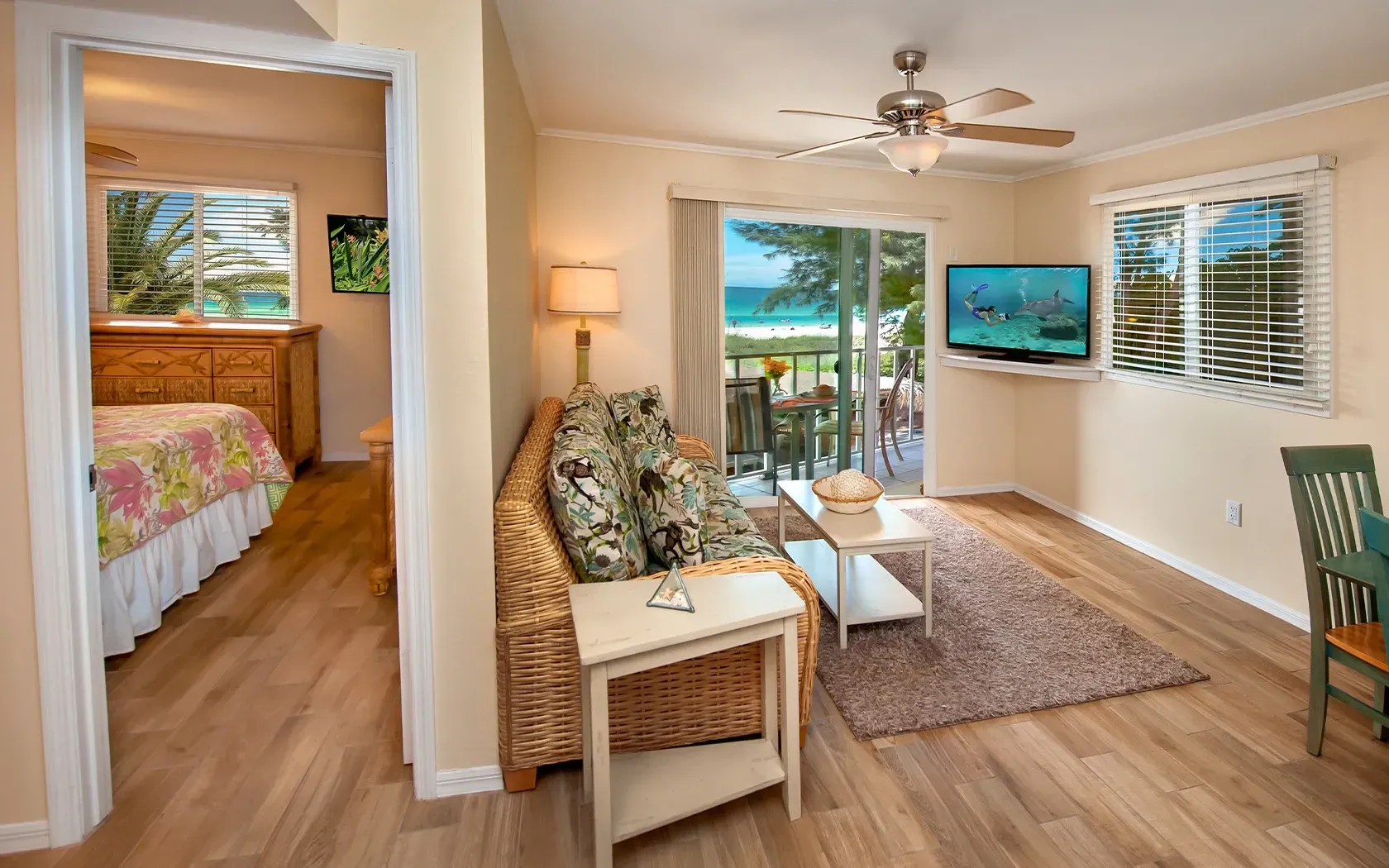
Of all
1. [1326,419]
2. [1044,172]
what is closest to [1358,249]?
[1326,419]

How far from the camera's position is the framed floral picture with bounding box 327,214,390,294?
5883 mm

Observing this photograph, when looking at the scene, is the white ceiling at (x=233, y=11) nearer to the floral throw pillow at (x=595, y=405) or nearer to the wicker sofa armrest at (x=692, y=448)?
the floral throw pillow at (x=595, y=405)

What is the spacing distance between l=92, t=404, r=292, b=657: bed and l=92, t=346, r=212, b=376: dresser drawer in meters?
1.11

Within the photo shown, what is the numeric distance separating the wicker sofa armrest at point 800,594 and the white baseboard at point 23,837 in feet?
5.62

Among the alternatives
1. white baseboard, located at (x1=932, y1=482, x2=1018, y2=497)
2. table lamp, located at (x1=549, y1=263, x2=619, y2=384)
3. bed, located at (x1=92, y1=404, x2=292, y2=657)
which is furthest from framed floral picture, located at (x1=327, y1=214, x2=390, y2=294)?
white baseboard, located at (x1=932, y1=482, x2=1018, y2=497)

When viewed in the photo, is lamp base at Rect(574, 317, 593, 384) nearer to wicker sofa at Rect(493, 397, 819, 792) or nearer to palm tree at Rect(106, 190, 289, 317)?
wicker sofa at Rect(493, 397, 819, 792)

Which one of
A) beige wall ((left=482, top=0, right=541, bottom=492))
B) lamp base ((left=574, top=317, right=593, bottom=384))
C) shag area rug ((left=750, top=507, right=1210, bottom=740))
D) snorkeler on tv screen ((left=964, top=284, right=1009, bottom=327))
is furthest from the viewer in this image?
snorkeler on tv screen ((left=964, top=284, right=1009, bottom=327))

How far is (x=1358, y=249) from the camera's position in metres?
3.19

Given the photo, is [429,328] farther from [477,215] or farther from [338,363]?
[338,363]

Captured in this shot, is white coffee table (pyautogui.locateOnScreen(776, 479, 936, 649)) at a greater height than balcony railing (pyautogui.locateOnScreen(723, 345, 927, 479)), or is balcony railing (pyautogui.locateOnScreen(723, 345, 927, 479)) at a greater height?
balcony railing (pyautogui.locateOnScreen(723, 345, 927, 479))

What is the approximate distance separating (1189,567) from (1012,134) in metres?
2.57

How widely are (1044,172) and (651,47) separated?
131 inches

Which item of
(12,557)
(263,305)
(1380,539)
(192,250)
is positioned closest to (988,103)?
(1380,539)

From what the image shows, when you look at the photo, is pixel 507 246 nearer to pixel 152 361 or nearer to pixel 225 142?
pixel 152 361
